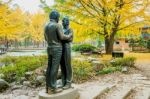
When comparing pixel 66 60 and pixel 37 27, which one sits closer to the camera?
pixel 66 60

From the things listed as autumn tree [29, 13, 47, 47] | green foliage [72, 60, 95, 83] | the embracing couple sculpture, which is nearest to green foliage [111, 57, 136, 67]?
green foliage [72, 60, 95, 83]

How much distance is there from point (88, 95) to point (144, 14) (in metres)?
11.0

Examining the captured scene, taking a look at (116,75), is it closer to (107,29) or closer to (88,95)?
(88,95)

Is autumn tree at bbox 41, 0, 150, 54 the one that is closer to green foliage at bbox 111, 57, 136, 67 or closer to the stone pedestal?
green foliage at bbox 111, 57, 136, 67

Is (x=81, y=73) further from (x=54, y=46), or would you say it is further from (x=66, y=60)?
(x=54, y=46)

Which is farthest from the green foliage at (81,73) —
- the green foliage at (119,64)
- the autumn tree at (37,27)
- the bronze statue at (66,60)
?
the autumn tree at (37,27)

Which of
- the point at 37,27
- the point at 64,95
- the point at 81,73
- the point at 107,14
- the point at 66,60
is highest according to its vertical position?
the point at 37,27

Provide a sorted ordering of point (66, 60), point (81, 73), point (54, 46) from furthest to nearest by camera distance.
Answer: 1. point (81, 73)
2. point (66, 60)
3. point (54, 46)

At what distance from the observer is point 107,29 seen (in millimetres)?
18656

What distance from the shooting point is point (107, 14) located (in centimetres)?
1819

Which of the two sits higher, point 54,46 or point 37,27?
point 37,27

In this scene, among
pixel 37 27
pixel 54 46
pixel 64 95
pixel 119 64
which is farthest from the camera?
pixel 37 27

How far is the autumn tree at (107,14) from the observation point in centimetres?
1767

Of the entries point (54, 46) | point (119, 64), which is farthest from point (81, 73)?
point (54, 46)
